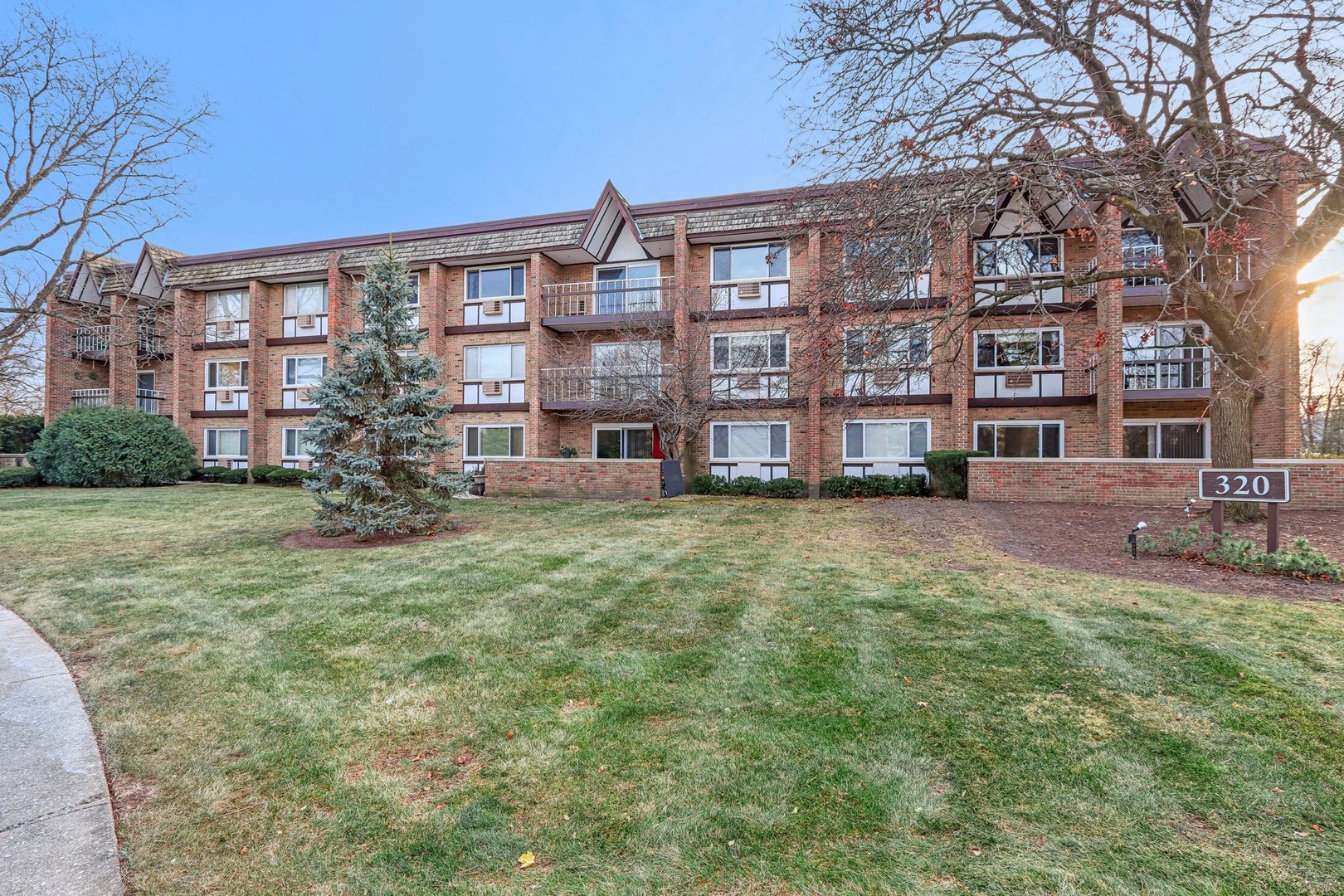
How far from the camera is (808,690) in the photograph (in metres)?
3.85

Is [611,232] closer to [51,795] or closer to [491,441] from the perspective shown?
[491,441]

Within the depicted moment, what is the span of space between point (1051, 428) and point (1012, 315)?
3.48m

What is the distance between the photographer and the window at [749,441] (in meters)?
19.2

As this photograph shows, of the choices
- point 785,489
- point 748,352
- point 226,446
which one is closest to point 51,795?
point 785,489

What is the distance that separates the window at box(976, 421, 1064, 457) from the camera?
58.0ft

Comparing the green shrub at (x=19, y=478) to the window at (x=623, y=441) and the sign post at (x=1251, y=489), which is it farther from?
the sign post at (x=1251, y=489)

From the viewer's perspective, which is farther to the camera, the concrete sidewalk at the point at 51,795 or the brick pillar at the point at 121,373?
the brick pillar at the point at 121,373

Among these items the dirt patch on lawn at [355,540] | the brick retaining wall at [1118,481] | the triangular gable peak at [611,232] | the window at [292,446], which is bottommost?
the dirt patch on lawn at [355,540]

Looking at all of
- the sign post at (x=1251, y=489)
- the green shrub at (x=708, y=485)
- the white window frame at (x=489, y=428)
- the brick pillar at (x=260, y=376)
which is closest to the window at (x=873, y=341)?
the sign post at (x=1251, y=489)

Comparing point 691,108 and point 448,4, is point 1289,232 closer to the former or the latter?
point 691,108

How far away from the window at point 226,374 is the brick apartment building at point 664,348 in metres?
0.07

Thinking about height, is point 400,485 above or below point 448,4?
below

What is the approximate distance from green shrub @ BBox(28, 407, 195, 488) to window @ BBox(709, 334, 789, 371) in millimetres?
17960

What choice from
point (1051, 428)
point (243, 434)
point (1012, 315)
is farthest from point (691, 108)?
point (243, 434)
